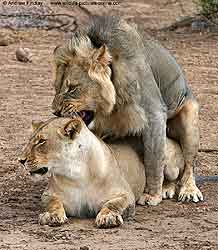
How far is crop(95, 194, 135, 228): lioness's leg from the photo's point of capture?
5434mm

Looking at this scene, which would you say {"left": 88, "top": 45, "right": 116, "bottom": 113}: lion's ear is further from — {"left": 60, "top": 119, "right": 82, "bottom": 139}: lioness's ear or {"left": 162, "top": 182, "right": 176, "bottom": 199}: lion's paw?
{"left": 162, "top": 182, "right": 176, "bottom": 199}: lion's paw

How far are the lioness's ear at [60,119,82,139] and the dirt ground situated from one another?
22.0 inches

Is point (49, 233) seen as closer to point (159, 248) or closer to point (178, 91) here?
point (159, 248)

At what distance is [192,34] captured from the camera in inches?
553

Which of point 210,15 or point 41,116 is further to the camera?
point 210,15

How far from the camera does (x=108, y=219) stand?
5430mm

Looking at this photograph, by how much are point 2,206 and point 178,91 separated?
1568 mm

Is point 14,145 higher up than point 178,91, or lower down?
lower down

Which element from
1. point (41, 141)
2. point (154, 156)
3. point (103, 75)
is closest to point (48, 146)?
point (41, 141)

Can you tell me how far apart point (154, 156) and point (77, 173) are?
31.3 inches

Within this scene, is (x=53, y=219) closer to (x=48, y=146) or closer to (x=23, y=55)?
(x=48, y=146)

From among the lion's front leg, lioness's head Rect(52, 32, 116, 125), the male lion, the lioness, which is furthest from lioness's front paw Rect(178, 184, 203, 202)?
lioness's head Rect(52, 32, 116, 125)

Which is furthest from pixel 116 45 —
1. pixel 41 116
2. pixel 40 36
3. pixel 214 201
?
pixel 40 36

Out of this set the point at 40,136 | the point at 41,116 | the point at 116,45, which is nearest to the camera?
the point at 40,136
